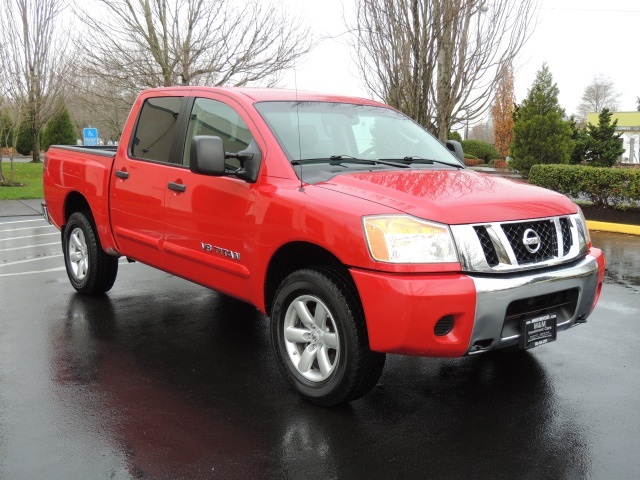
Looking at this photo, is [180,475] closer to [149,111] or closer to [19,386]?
[19,386]

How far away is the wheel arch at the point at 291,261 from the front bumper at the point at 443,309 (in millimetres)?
443

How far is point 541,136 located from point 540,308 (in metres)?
22.2

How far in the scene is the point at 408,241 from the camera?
12.1 ft

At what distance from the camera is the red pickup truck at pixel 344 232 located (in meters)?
3.68

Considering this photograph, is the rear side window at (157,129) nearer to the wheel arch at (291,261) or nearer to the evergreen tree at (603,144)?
the wheel arch at (291,261)

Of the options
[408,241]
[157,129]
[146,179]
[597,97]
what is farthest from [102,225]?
[597,97]

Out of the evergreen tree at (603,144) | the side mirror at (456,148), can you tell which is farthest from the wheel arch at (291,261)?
the evergreen tree at (603,144)

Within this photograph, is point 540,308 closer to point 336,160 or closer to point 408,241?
point 408,241

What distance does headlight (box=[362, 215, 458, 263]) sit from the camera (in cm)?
368

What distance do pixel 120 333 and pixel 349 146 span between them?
2428 millimetres

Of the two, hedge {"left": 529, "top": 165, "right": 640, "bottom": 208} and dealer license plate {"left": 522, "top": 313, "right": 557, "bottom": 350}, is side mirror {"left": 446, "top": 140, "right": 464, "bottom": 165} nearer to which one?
dealer license plate {"left": 522, "top": 313, "right": 557, "bottom": 350}

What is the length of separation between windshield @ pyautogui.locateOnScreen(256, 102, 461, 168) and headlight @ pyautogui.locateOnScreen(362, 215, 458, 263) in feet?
3.45

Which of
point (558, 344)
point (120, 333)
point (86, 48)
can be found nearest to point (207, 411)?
point (120, 333)

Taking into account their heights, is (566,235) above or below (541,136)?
below
